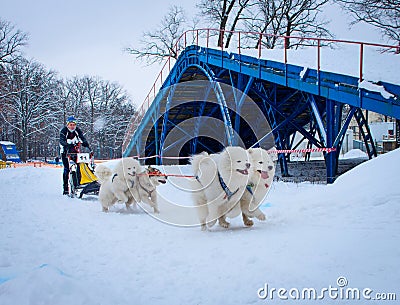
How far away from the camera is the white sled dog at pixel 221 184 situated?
4184 mm

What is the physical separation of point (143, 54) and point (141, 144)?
1128 centimetres

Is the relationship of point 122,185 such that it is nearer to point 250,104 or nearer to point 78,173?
point 78,173

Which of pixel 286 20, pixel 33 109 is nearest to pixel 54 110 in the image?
pixel 33 109

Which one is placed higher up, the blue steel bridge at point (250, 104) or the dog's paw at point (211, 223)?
the blue steel bridge at point (250, 104)

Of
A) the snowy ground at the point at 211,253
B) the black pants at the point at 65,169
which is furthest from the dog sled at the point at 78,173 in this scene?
the snowy ground at the point at 211,253

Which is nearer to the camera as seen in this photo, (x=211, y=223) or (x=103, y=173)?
(x=211, y=223)

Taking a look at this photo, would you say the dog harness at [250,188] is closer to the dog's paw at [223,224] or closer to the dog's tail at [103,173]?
the dog's paw at [223,224]

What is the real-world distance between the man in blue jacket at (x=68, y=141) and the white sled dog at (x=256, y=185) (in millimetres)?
5237

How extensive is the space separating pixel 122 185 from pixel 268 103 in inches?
283

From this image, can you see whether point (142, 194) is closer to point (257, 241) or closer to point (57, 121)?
point (257, 241)

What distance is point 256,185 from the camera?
4.50m

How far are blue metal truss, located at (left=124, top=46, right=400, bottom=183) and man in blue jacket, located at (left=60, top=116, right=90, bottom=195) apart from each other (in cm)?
603
